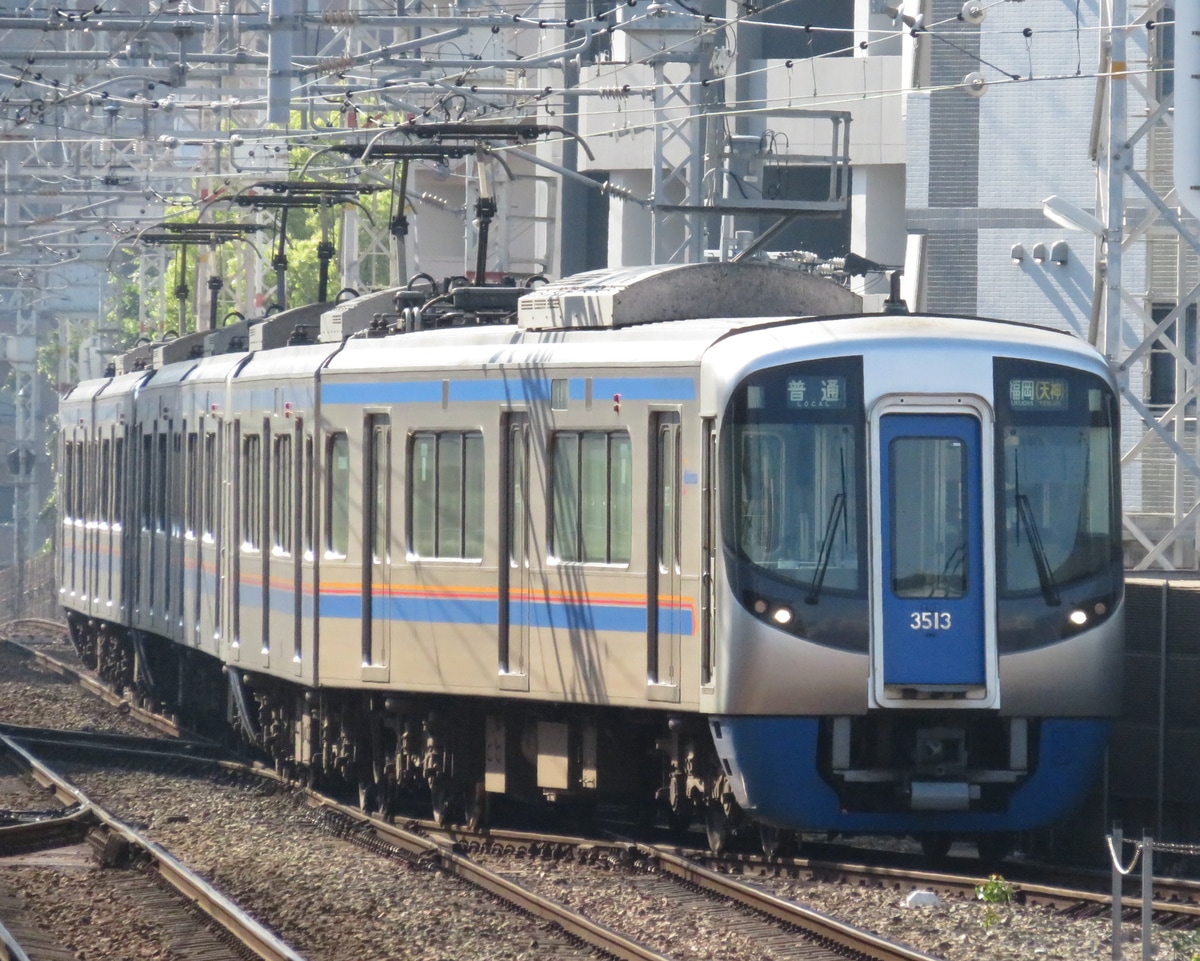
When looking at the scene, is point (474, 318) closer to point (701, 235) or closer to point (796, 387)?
point (796, 387)

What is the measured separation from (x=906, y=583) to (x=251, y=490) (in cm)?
647

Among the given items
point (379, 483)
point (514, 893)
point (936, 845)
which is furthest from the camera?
point (379, 483)

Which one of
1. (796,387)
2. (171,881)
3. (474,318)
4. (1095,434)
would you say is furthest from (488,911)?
(474,318)

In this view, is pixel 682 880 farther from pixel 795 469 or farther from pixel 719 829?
pixel 795 469

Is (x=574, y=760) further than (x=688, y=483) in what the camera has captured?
Yes

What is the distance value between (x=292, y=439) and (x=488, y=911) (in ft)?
16.7

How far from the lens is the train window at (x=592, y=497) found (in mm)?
11438

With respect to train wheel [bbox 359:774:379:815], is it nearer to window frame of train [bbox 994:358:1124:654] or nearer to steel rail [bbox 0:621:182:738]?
window frame of train [bbox 994:358:1124:654]

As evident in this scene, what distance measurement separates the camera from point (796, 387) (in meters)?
10.6

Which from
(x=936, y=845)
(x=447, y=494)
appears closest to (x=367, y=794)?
(x=447, y=494)

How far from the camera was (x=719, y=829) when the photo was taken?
11438mm

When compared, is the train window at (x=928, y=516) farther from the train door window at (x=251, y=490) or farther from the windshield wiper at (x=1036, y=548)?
the train door window at (x=251, y=490)

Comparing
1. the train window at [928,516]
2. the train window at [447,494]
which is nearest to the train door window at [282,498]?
the train window at [447,494]

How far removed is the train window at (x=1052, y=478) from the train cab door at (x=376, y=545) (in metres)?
3.87
